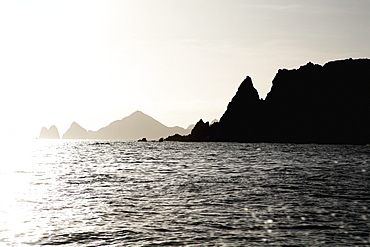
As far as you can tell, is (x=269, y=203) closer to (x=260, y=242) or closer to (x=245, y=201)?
(x=245, y=201)

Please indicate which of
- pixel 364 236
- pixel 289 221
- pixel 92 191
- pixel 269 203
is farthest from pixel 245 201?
pixel 92 191

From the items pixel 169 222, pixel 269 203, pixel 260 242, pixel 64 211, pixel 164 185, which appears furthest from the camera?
pixel 164 185

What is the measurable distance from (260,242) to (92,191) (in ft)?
65.7

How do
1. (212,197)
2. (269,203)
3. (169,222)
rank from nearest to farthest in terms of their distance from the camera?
(169,222) < (269,203) < (212,197)

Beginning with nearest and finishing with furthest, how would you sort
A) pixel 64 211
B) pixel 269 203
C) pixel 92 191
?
pixel 64 211 < pixel 269 203 < pixel 92 191

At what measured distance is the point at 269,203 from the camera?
27.1 meters

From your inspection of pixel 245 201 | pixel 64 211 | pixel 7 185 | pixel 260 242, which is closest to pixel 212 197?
pixel 245 201

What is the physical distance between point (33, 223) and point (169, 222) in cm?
691

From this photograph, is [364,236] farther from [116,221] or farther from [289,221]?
[116,221]

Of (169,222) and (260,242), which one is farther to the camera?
(169,222)

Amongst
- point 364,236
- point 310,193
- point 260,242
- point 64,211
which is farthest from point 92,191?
point 364,236

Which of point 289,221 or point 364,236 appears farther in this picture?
point 289,221

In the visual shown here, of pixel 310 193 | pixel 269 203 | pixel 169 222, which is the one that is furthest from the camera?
pixel 310 193

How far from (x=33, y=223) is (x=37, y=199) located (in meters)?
8.86
